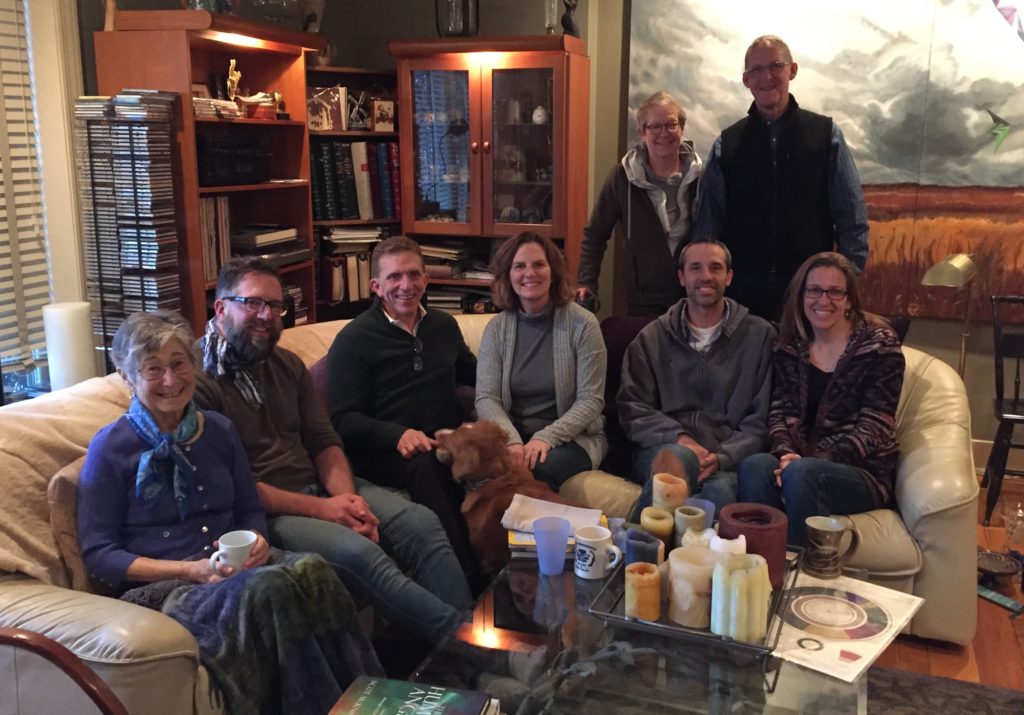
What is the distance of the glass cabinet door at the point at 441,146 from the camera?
13.3 ft

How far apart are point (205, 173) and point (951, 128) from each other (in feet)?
9.41

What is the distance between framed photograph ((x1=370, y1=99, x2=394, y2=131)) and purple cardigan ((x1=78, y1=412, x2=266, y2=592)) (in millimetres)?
2371

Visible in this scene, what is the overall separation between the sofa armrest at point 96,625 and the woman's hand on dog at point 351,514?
1.98 ft

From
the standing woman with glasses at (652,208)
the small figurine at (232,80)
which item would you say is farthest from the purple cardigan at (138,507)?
the small figurine at (232,80)

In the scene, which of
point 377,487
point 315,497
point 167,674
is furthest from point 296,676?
point 377,487

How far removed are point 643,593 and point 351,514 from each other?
819 mm

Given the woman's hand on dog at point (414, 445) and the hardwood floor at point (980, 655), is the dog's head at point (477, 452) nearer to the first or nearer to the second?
the woman's hand on dog at point (414, 445)

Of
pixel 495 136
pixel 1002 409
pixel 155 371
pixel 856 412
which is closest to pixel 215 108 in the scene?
pixel 495 136

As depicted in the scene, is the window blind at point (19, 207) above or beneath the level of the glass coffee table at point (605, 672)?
above

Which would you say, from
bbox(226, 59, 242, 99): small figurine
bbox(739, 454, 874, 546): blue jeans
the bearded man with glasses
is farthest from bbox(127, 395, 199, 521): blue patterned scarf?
bbox(226, 59, 242, 99): small figurine

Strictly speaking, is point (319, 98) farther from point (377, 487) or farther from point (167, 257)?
point (377, 487)

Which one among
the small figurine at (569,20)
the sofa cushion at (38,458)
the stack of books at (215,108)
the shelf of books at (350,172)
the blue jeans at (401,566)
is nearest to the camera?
the sofa cushion at (38,458)

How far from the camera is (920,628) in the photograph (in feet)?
8.20

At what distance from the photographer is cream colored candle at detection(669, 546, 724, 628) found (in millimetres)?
1726
